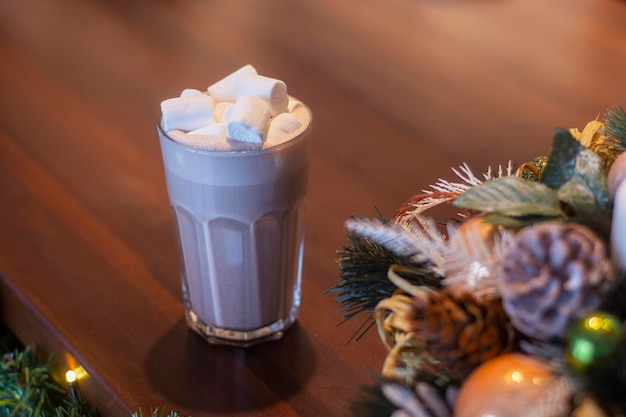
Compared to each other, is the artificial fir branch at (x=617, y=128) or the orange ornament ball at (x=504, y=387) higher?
the artificial fir branch at (x=617, y=128)

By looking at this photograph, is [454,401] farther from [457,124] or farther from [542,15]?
[542,15]

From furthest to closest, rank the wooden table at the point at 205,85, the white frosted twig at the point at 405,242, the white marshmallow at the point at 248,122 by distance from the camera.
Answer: the wooden table at the point at 205,85, the white marshmallow at the point at 248,122, the white frosted twig at the point at 405,242

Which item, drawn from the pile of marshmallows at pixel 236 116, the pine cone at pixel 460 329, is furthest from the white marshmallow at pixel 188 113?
the pine cone at pixel 460 329

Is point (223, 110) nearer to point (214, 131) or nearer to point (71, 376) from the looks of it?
point (214, 131)

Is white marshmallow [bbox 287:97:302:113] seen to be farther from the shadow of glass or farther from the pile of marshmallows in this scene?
the shadow of glass

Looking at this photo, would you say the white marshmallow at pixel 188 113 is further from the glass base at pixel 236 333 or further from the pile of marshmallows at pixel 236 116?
the glass base at pixel 236 333

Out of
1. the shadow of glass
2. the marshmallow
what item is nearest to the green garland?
the shadow of glass
